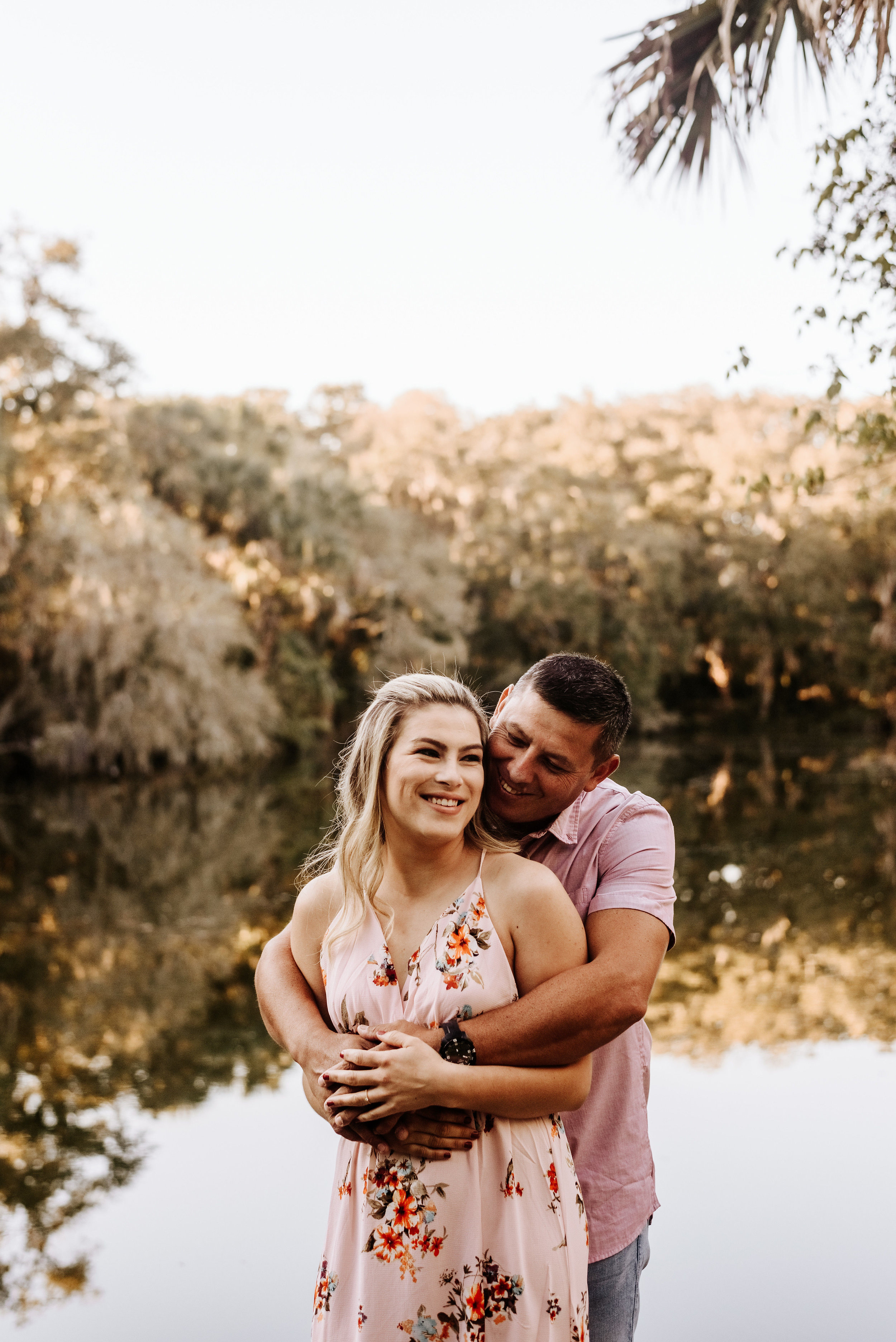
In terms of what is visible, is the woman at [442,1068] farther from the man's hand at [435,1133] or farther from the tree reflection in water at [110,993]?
the tree reflection in water at [110,993]

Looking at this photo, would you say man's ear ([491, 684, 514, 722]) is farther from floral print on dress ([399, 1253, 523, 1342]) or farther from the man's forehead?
floral print on dress ([399, 1253, 523, 1342])

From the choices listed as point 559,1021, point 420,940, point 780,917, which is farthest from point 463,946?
point 780,917

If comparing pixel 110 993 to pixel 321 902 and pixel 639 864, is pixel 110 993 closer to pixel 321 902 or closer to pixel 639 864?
pixel 321 902

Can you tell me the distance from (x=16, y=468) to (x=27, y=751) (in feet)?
17.3

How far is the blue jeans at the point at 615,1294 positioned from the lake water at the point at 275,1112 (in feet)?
7.38

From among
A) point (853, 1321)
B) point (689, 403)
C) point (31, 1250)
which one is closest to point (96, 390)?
point (31, 1250)

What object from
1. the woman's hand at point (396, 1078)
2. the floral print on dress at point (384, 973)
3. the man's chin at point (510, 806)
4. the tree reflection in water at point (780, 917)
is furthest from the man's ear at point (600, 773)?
the tree reflection in water at point (780, 917)

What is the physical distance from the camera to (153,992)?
28.4ft

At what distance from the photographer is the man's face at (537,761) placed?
2.13m

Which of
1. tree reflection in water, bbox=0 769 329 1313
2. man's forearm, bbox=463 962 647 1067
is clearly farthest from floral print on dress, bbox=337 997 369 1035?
tree reflection in water, bbox=0 769 329 1313

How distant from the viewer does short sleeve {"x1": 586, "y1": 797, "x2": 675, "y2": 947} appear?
204 centimetres

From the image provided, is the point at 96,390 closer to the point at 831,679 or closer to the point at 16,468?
the point at 16,468

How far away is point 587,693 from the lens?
7.05 feet

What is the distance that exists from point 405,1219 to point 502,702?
94 centimetres
